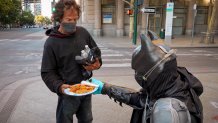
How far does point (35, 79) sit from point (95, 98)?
2.70m

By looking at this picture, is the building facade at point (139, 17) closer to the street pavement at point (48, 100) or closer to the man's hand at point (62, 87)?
the street pavement at point (48, 100)

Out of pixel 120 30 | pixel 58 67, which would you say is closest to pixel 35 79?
pixel 58 67

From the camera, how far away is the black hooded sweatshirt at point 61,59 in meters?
2.49

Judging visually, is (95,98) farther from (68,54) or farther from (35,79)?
(68,54)

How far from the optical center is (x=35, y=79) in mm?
7609

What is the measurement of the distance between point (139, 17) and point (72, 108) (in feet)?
81.9

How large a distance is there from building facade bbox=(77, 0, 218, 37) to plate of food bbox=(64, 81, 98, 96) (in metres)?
23.9

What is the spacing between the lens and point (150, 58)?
144cm

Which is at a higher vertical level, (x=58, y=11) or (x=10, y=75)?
(x=58, y=11)

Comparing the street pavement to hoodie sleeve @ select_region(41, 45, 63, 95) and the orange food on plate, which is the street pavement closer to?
hoodie sleeve @ select_region(41, 45, 63, 95)

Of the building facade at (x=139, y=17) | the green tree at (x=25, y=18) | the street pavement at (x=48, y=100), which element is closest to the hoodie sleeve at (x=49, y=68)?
the street pavement at (x=48, y=100)

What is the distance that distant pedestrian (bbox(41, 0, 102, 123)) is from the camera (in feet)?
8.09

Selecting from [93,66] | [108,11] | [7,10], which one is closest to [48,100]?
[93,66]

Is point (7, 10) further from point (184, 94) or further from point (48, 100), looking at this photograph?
point (184, 94)
